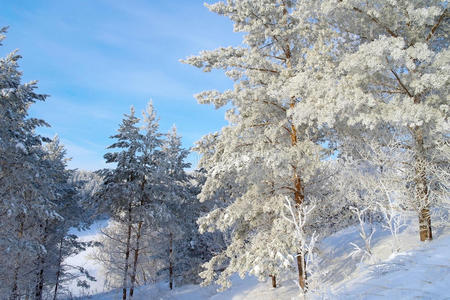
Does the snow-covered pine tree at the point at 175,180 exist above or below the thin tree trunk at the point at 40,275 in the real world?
above

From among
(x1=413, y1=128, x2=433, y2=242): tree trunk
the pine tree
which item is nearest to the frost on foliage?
the pine tree

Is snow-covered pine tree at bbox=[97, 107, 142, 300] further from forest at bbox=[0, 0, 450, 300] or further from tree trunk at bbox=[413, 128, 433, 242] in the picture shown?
tree trunk at bbox=[413, 128, 433, 242]

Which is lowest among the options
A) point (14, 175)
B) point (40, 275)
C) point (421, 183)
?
point (40, 275)

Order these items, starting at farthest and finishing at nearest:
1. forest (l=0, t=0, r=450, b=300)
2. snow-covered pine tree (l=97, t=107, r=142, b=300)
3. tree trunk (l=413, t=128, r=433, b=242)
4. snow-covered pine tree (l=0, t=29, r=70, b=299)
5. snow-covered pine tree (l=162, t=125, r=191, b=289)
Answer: snow-covered pine tree (l=162, t=125, r=191, b=289)
snow-covered pine tree (l=97, t=107, r=142, b=300)
snow-covered pine tree (l=0, t=29, r=70, b=299)
tree trunk (l=413, t=128, r=433, b=242)
forest (l=0, t=0, r=450, b=300)

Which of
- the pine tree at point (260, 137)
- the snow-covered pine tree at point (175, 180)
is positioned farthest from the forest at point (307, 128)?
the snow-covered pine tree at point (175, 180)

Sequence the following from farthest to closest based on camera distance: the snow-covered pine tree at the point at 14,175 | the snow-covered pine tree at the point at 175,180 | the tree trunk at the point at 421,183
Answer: the snow-covered pine tree at the point at 175,180
the snow-covered pine tree at the point at 14,175
the tree trunk at the point at 421,183

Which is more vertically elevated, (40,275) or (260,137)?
(260,137)

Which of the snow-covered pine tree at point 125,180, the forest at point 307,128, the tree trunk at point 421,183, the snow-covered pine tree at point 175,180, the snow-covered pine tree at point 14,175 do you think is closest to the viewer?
the forest at point 307,128

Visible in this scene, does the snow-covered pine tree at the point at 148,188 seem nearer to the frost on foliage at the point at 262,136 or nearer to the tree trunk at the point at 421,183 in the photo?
the frost on foliage at the point at 262,136

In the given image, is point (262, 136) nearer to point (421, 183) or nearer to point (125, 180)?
point (421, 183)

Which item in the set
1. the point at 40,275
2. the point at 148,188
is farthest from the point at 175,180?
the point at 40,275

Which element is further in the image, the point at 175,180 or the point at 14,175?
the point at 175,180

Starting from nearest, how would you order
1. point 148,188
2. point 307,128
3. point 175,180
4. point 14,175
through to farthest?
point 307,128 < point 14,175 < point 148,188 < point 175,180

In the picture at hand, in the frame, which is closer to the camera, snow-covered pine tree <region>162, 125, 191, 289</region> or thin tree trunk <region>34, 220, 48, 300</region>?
thin tree trunk <region>34, 220, 48, 300</region>
